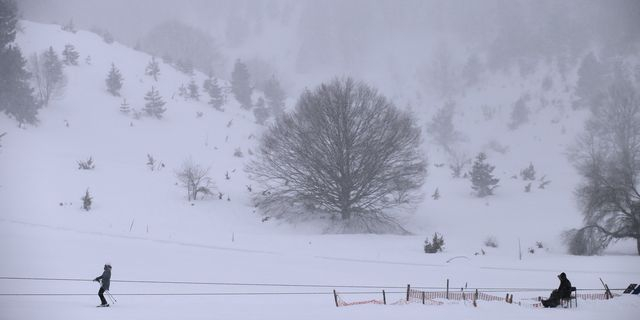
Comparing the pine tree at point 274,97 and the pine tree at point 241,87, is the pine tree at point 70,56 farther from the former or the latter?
the pine tree at point 274,97

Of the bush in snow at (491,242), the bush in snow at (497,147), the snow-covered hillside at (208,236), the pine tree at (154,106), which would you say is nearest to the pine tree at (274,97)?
the snow-covered hillside at (208,236)

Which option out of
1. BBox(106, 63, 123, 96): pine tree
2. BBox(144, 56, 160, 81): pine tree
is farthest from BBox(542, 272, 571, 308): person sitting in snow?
BBox(144, 56, 160, 81): pine tree

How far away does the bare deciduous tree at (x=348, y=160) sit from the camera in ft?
81.7

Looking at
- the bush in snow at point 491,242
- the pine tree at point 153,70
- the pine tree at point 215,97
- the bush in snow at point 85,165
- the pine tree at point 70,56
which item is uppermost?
the pine tree at point 153,70

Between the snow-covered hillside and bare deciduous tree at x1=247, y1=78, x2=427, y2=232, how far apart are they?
5.90 ft

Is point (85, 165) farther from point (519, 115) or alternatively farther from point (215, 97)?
point (519, 115)

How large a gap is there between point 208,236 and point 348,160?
956 cm

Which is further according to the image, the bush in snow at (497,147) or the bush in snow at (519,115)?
the bush in snow at (519,115)

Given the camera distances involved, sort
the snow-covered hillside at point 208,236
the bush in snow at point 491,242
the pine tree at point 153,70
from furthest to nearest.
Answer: the pine tree at point 153,70 < the bush in snow at point 491,242 < the snow-covered hillside at point 208,236

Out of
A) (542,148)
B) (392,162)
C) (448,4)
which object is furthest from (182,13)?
(392,162)

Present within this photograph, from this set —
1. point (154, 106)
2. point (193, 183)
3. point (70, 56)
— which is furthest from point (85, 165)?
point (70, 56)

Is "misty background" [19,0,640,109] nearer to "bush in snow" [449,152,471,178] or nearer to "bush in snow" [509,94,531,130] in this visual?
"bush in snow" [509,94,531,130]

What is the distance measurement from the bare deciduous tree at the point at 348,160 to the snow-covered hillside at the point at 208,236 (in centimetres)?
180

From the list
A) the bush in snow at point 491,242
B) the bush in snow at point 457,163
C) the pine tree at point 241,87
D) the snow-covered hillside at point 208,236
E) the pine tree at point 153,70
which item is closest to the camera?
the snow-covered hillside at point 208,236
